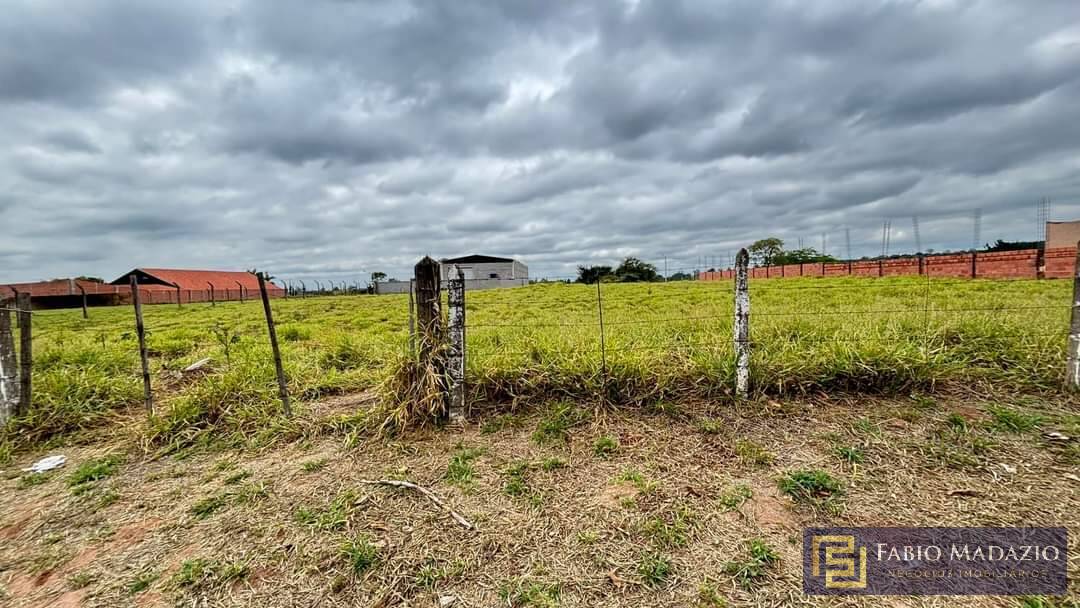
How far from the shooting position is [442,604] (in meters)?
2.04

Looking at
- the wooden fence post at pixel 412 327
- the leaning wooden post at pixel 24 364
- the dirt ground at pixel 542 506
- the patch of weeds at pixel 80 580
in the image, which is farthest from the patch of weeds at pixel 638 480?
the leaning wooden post at pixel 24 364

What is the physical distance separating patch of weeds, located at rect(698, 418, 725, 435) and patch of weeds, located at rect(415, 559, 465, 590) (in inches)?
85.7

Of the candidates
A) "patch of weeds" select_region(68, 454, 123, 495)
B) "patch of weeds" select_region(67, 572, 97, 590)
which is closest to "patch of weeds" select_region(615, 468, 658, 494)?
"patch of weeds" select_region(67, 572, 97, 590)

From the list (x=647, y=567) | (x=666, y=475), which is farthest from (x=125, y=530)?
(x=666, y=475)

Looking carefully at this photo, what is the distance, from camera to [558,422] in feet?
12.1

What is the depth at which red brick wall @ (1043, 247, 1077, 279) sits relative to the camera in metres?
21.0

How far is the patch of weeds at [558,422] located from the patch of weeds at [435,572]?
1.31 m

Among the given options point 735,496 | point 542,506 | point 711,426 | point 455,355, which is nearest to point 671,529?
point 735,496

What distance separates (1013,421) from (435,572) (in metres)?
4.38

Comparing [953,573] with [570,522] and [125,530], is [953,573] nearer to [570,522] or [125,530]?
[570,522]

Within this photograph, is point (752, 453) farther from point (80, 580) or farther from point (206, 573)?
point (80, 580)

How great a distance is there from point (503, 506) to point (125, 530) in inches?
92.2

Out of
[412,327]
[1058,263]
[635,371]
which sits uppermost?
[1058,263]

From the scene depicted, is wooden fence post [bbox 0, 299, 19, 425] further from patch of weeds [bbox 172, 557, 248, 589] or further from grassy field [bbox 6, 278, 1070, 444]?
patch of weeds [bbox 172, 557, 248, 589]
